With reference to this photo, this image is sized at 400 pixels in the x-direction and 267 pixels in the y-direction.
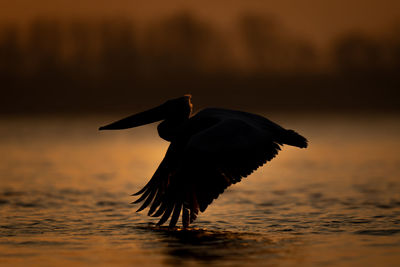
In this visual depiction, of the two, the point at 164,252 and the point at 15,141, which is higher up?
the point at 15,141

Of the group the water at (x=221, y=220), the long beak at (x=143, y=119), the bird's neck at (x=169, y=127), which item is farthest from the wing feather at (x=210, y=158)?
the long beak at (x=143, y=119)

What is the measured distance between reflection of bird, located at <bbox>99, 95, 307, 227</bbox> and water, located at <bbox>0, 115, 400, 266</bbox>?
1.20 feet

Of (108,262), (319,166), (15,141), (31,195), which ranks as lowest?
(108,262)

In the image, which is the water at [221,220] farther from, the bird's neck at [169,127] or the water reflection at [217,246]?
the bird's neck at [169,127]

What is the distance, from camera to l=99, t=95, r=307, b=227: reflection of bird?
7.91 m

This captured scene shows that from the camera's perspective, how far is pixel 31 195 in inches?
485

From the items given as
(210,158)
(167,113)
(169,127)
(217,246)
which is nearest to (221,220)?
(169,127)

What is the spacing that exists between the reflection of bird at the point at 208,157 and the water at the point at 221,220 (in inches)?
14.4

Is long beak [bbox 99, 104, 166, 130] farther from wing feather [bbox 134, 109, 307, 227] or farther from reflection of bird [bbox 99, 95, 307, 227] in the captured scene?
wing feather [bbox 134, 109, 307, 227]

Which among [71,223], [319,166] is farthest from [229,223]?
[319,166]

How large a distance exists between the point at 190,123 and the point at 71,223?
6.00 feet

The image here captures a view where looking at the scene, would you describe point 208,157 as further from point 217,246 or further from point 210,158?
point 217,246

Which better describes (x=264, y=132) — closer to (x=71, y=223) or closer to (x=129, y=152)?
(x=71, y=223)

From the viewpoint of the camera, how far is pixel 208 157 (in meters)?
7.90
